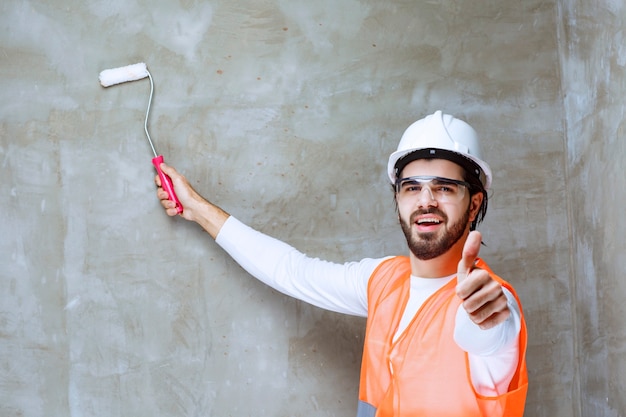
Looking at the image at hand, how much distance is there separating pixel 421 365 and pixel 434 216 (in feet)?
1.34

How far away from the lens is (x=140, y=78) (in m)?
2.57

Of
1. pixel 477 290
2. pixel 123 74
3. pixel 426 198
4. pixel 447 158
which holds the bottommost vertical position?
pixel 477 290

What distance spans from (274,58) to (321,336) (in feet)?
3.53

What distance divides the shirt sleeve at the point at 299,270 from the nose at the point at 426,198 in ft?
1.18

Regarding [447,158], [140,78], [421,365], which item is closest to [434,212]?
[447,158]

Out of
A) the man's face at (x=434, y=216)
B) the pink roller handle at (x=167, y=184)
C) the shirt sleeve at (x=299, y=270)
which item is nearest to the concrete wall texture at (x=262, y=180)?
the pink roller handle at (x=167, y=184)

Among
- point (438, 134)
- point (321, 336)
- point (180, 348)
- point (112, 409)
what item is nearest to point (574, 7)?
point (438, 134)

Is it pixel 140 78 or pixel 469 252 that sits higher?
pixel 140 78

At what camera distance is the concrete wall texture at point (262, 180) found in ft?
8.31

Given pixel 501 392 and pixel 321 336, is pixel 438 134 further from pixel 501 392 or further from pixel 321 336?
pixel 321 336

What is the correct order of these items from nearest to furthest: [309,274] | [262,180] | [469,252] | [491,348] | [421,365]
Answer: [469,252], [491,348], [421,365], [309,274], [262,180]

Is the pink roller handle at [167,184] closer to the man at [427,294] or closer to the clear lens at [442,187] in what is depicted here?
the man at [427,294]

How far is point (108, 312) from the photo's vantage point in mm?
2549

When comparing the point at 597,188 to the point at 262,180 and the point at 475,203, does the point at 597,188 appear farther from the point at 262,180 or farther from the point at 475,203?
the point at 262,180
